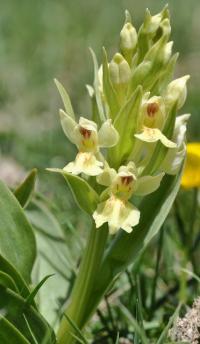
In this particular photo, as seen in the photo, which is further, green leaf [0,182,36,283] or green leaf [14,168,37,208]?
green leaf [14,168,37,208]

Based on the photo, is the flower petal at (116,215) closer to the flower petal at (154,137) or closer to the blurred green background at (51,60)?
the flower petal at (154,137)

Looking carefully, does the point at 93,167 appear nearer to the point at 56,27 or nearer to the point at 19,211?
the point at 19,211

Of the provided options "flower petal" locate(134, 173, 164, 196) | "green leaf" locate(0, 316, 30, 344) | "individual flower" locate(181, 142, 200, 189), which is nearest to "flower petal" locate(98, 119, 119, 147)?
"flower petal" locate(134, 173, 164, 196)

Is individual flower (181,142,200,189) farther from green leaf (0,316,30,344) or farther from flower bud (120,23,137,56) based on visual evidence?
green leaf (0,316,30,344)

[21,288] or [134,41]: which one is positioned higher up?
[134,41]

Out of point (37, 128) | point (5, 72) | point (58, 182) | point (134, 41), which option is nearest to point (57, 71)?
point (5, 72)

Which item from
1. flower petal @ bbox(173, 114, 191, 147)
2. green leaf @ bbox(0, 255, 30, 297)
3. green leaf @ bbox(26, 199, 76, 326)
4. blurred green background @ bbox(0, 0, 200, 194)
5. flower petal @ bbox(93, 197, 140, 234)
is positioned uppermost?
flower petal @ bbox(173, 114, 191, 147)

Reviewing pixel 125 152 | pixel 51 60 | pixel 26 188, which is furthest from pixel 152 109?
pixel 51 60

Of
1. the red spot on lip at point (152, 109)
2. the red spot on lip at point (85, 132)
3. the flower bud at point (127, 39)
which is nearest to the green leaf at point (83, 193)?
the red spot on lip at point (85, 132)

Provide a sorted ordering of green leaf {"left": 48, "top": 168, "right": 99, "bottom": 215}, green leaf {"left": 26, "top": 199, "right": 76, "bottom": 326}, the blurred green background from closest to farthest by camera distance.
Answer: green leaf {"left": 48, "top": 168, "right": 99, "bottom": 215}, green leaf {"left": 26, "top": 199, "right": 76, "bottom": 326}, the blurred green background
